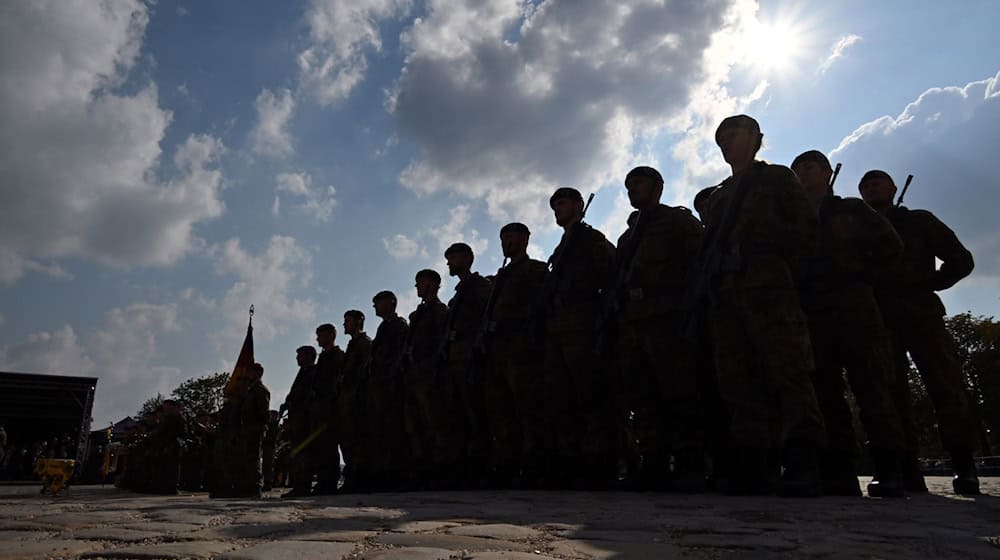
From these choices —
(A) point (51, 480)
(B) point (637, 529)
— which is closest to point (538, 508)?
(B) point (637, 529)

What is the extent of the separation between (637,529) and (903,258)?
13.6ft

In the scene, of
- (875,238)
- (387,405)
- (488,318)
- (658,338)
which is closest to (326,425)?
(387,405)

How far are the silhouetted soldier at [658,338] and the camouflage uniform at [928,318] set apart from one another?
5.23ft

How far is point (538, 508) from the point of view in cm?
342

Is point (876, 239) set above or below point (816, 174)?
below

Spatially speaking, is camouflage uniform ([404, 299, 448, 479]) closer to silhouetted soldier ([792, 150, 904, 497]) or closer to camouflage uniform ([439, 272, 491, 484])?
camouflage uniform ([439, 272, 491, 484])

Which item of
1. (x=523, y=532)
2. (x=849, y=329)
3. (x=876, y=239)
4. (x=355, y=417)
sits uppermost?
(x=876, y=239)

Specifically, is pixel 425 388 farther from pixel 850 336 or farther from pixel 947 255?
pixel 947 255

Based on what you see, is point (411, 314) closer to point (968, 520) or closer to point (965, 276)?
point (965, 276)

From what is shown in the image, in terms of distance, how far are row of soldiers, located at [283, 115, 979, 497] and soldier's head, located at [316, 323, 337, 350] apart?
3.29 metres

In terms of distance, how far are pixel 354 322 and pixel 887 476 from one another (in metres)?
7.27

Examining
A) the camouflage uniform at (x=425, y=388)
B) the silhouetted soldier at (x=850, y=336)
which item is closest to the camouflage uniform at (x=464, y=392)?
the camouflage uniform at (x=425, y=388)

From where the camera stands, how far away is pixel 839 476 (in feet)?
15.5

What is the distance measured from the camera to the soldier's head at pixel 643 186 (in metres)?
5.67
